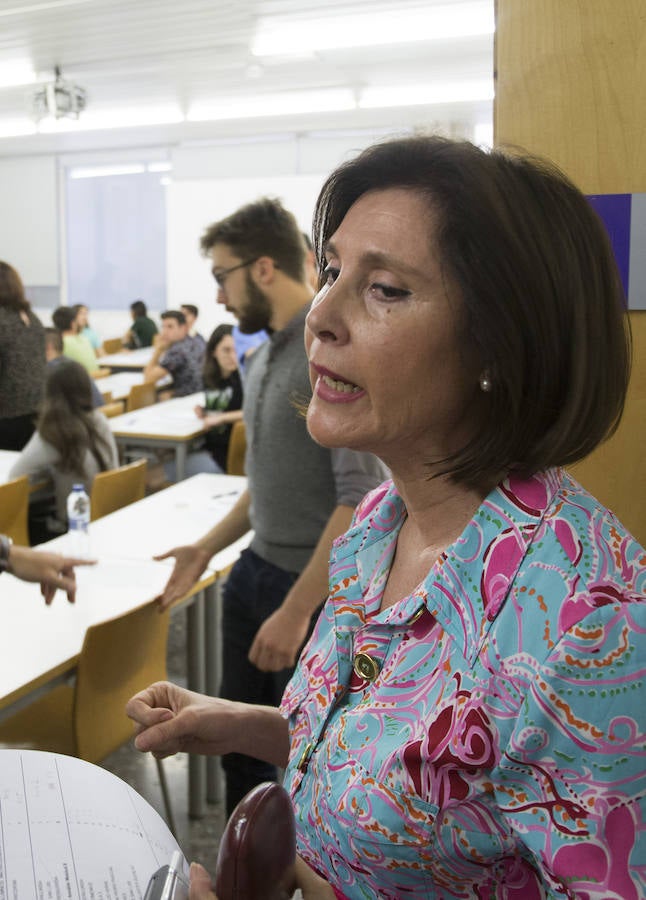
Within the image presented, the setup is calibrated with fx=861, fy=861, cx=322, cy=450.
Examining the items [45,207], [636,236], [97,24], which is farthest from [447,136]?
[45,207]

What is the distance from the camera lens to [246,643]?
233cm

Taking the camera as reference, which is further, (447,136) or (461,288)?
(447,136)

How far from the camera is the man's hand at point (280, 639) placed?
1.96 metres

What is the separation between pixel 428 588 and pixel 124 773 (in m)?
2.48

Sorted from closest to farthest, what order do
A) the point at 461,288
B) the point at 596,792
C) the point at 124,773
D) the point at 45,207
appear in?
the point at 596,792, the point at 461,288, the point at 124,773, the point at 45,207

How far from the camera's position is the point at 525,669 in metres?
0.76

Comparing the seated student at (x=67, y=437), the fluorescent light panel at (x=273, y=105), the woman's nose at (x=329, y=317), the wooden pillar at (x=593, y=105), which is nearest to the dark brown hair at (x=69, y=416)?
the seated student at (x=67, y=437)

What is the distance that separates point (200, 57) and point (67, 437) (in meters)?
5.16

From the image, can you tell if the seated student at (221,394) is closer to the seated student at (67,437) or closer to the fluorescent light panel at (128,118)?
the seated student at (67,437)

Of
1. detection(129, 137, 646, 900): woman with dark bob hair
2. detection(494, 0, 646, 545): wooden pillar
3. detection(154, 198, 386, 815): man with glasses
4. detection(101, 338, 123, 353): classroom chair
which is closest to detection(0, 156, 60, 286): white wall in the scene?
detection(101, 338, 123, 353): classroom chair

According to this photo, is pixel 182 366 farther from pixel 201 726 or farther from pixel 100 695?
pixel 201 726

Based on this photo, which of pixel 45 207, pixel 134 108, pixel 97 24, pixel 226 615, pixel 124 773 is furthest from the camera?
pixel 45 207

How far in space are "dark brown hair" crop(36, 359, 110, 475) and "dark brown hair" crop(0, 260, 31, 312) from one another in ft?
1.13

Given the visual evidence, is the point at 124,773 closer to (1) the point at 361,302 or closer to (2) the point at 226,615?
(2) the point at 226,615
